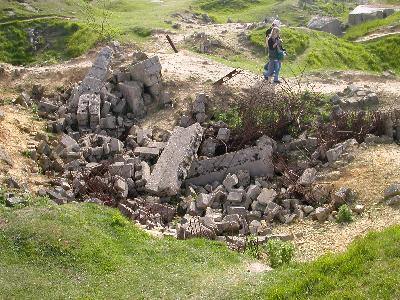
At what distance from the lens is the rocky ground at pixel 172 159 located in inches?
563

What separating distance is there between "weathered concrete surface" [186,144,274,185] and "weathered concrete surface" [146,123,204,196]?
460 millimetres

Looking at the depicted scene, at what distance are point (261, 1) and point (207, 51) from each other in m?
19.2

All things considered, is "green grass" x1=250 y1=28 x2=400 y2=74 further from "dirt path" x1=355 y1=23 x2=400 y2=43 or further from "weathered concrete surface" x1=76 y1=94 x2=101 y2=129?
"weathered concrete surface" x1=76 y1=94 x2=101 y2=129

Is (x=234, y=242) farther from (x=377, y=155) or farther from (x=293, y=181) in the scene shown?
(x=377, y=155)

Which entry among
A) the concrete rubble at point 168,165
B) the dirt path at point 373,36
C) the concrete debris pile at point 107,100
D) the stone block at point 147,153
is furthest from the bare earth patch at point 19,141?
the dirt path at point 373,36

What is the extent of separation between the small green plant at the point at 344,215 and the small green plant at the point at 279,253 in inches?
70.3

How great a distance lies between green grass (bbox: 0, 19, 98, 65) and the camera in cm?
2397

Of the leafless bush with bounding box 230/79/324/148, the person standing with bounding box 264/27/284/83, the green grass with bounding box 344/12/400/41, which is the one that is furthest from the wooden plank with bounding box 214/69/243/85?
the green grass with bounding box 344/12/400/41

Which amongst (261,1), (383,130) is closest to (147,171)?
(383,130)

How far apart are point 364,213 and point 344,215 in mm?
545

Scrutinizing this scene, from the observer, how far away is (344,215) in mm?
13836

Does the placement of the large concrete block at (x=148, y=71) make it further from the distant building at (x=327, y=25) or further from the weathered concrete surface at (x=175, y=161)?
the distant building at (x=327, y=25)

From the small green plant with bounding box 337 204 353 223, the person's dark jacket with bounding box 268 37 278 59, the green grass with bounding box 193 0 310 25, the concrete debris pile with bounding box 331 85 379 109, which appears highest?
the person's dark jacket with bounding box 268 37 278 59

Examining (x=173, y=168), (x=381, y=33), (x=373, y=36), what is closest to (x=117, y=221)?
(x=173, y=168)
